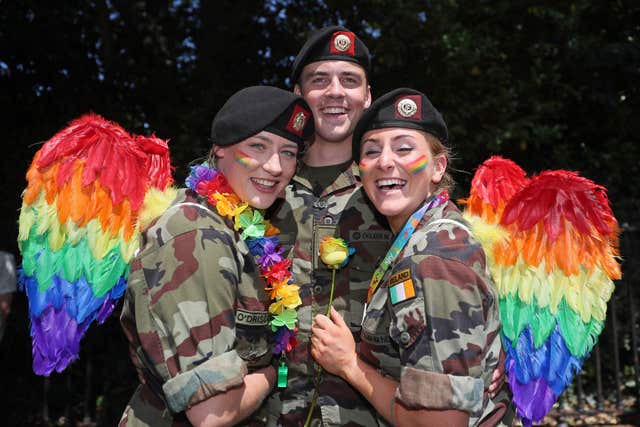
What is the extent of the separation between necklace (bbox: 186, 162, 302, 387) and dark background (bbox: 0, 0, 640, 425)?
4.61m

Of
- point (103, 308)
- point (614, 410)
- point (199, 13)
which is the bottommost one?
point (614, 410)

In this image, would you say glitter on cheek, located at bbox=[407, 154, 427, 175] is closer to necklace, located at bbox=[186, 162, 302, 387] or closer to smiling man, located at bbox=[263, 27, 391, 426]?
smiling man, located at bbox=[263, 27, 391, 426]

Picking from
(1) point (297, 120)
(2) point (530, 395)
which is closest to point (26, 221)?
(1) point (297, 120)

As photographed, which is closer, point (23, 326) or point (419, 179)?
point (419, 179)

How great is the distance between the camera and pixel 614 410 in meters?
6.53

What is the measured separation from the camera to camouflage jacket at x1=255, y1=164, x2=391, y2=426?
2.47 metres

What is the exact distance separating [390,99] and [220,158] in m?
0.71

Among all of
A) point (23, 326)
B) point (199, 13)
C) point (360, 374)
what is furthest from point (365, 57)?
point (199, 13)

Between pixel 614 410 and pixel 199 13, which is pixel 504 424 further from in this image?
pixel 199 13

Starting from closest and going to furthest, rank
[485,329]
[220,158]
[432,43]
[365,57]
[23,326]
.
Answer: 1. [485,329]
2. [220,158]
3. [365,57]
4. [23,326]
5. [432,43]

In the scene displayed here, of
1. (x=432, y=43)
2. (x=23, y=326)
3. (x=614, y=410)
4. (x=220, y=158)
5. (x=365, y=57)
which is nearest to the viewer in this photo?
(x=220, y=158)

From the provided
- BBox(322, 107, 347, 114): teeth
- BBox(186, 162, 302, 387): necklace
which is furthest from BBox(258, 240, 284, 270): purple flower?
BBox(322, 107, 347, 114): teeth

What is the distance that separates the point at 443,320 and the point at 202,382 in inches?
30.7

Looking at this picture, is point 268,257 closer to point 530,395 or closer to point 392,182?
point 392,182
